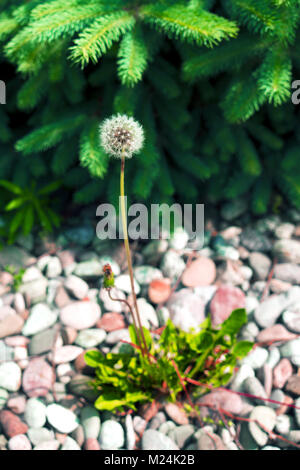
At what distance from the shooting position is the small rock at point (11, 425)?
1.98 m

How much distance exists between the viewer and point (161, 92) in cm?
257

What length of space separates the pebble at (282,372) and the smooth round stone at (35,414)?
1.12m

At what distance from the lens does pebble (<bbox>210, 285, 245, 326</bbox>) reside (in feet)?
7.88

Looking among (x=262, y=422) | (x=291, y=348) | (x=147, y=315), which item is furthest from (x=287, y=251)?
(x=262, y=422)

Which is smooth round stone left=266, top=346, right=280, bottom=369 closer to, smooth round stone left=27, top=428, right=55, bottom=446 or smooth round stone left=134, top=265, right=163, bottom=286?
smooth round stone left=134, top=265, right=163, bottom=286

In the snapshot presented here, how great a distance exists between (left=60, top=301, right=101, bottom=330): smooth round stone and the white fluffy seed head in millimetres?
1131

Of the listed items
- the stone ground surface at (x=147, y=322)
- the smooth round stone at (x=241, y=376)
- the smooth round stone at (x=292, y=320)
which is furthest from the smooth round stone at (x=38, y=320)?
the smooth round stone at (x=292, y=320)

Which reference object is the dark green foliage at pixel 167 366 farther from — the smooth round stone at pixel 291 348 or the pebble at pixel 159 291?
the pebble at pixel 159 291

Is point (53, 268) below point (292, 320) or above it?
above

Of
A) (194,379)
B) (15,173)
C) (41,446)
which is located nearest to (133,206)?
(15,173)

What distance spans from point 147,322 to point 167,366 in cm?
43

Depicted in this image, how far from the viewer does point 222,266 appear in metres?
2.68

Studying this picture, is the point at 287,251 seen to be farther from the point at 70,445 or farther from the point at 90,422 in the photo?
the point at 70,445

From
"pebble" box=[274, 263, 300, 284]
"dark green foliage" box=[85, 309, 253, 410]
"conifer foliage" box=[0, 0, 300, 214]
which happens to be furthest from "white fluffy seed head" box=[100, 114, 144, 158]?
"pebble" box=[274, 263, 300, 284]
